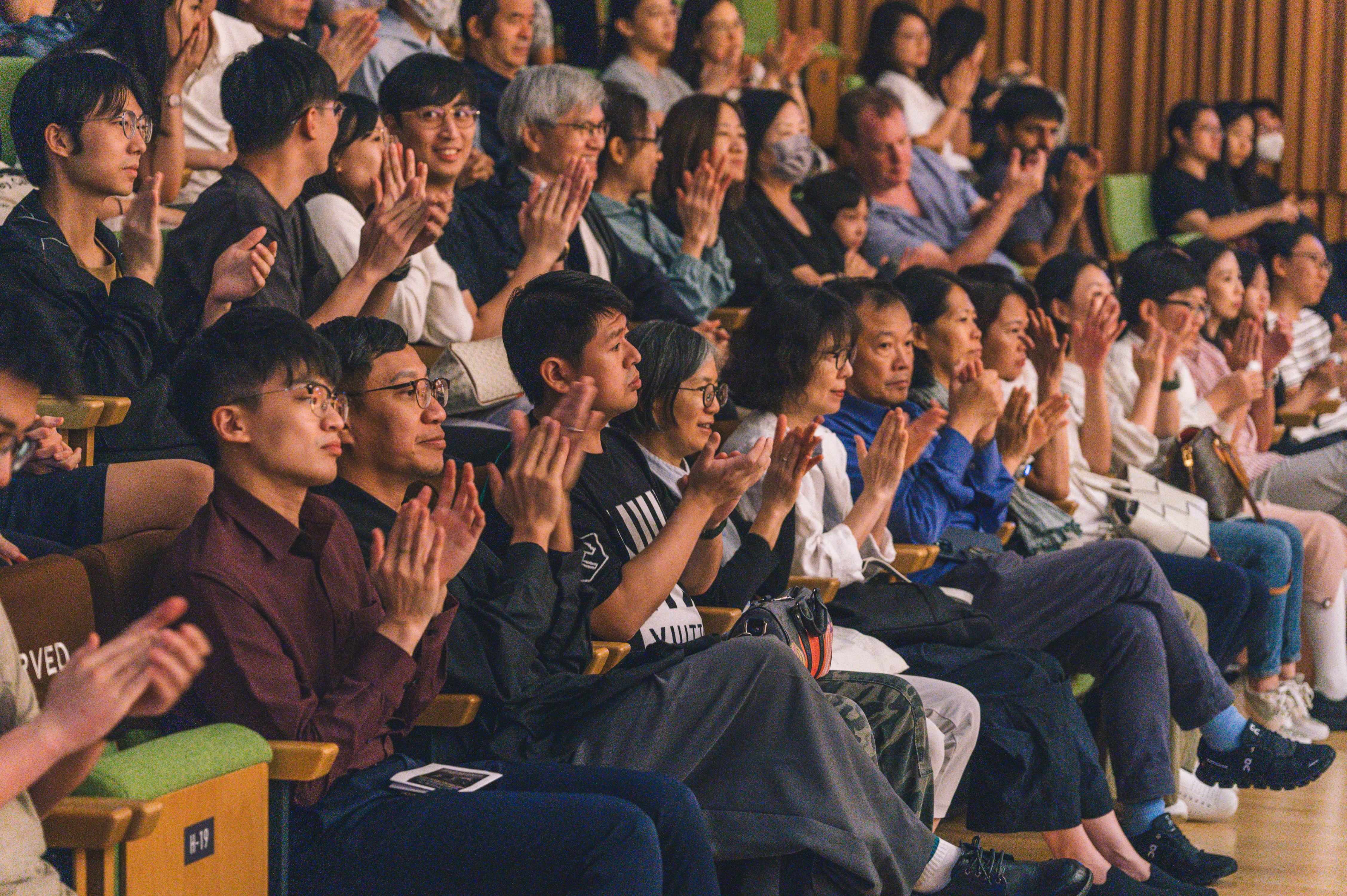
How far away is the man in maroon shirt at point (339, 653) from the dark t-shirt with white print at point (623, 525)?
0.39 m

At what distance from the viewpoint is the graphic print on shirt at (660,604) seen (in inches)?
89.0

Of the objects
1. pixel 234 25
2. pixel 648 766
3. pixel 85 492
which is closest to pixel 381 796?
pixel 648 766

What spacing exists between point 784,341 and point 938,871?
1.02 m

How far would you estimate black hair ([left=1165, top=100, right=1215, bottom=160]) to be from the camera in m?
6.05

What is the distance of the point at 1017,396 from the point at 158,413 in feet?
5.81

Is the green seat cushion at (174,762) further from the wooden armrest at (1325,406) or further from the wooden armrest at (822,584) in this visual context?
the wooden armrest at (1325,406)

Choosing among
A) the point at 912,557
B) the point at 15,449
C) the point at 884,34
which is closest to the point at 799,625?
the point at 912,557

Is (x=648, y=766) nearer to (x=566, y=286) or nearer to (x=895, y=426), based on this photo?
(x=566, y=286)

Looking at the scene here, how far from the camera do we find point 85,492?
1.89 metres

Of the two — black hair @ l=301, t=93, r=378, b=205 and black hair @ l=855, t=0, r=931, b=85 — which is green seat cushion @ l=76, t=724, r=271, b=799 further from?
black hair @ l=855, t=0, r=931, b=85

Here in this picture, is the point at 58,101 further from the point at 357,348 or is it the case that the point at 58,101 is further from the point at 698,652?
the point at 698,652

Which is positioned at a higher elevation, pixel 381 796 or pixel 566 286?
pixel 566 286

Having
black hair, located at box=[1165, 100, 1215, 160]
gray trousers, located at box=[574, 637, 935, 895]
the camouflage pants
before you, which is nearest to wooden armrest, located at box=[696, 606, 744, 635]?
the camouflage pants

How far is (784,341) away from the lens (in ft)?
9.40
